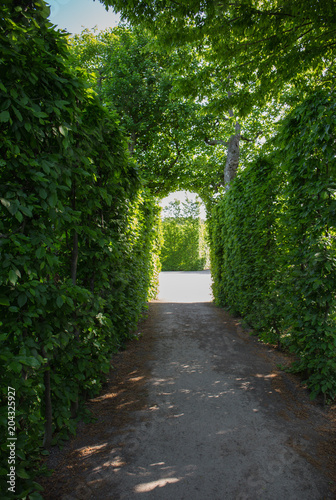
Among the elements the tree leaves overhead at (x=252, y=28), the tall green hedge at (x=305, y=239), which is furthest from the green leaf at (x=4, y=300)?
the tree leaves overhead at (x=252, y=28)

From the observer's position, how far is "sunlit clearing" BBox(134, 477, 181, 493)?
7.47ft

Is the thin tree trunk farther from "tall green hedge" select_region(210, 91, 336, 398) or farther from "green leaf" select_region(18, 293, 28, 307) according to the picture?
"tall green hedge" select_region(210, 91, 336, 398)

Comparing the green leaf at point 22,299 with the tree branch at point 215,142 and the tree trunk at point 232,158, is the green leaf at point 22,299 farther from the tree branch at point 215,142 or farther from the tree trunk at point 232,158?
the tree branch at point 215,142

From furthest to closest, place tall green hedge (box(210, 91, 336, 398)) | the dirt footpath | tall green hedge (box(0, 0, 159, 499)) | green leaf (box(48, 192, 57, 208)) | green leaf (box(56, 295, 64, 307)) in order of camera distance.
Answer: tall green hedge (box(210, 91, 336, 398)), the dirt footpath, green leaf (box(56, 295, 64, 307)), green leaf (box(48, 192, 57, 208)), tall green hedge (box(0, 0, 159, 499))

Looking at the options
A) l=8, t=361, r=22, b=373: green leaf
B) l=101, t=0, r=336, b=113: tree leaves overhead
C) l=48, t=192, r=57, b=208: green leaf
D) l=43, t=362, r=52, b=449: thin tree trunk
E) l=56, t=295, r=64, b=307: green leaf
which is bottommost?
l=43, t=362, r=52, b=449: thin tree trunk

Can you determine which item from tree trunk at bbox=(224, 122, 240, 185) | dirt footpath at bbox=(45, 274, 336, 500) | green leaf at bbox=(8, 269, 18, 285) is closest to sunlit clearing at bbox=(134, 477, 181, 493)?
dirt footpath at bbox=(45, 274, 336, 500)

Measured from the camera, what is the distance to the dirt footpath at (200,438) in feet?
7.54

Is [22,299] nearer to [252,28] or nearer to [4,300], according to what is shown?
[4,300]

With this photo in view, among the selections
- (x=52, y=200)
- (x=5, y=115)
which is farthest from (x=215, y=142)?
(x=5, y=115)

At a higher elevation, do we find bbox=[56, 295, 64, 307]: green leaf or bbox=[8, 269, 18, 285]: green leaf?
bbox=[8, 269, 18, 285]: green leaf

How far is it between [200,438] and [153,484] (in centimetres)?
72

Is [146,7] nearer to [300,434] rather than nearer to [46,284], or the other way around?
[46,284]

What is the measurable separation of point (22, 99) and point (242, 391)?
4030mm

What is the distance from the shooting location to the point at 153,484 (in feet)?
7.63
